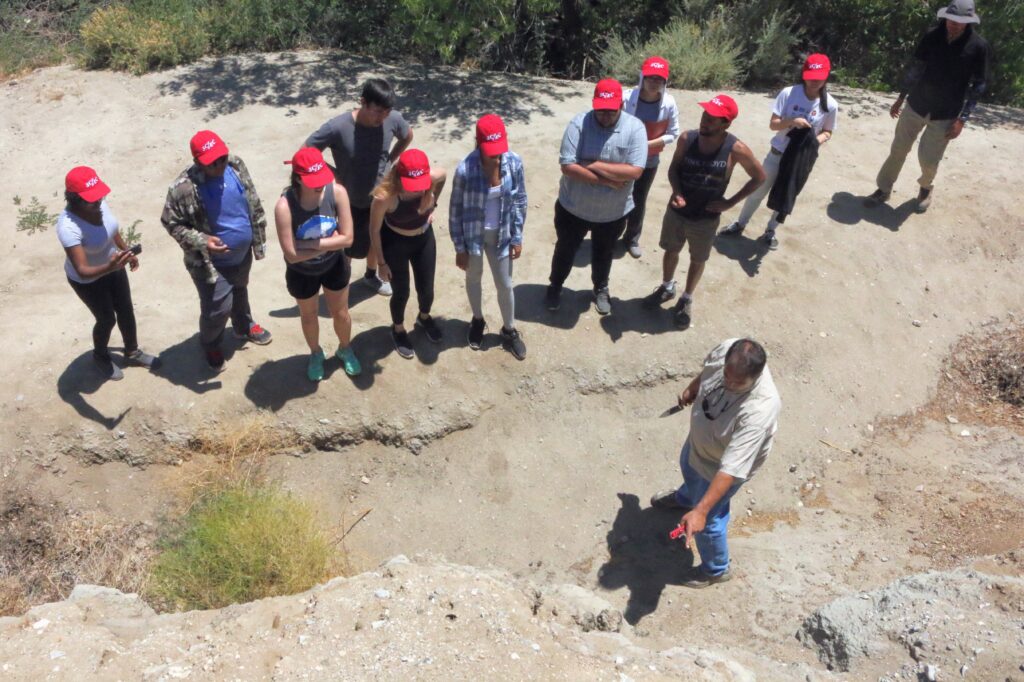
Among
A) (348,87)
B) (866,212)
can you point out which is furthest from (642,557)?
(348,87)

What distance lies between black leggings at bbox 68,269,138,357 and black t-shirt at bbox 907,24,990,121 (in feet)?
22.6

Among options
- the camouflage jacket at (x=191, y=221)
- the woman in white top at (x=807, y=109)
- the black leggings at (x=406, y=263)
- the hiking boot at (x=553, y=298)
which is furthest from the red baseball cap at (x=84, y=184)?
the woman in white top at (x=807, y=109)

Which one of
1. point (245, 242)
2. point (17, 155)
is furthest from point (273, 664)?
point (17, 155)

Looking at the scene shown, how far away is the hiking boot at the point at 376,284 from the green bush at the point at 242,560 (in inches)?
87.6

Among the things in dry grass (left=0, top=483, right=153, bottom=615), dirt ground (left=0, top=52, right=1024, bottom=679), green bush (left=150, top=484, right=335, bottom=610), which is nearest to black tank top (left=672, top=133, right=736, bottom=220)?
dirt ground (left=0, top=52, right=1024, bottom=679)

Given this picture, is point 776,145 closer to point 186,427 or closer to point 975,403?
point 975,403

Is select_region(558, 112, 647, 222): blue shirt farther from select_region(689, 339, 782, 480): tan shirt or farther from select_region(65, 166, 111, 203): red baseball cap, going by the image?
select_region(65, 166, 111, 203): red baseball cap

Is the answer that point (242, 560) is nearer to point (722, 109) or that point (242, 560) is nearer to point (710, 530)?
point (710, 530)

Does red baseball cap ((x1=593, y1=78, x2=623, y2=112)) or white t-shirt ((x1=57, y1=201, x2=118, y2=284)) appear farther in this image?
red baseball cap ((x1=593, y1=78, x2=623, y2=112))

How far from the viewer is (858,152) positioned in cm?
883

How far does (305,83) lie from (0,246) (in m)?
4.13

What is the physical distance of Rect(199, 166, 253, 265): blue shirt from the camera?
194 inches

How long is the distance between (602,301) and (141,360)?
3514 millimetres

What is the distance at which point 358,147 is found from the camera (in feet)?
18.3
